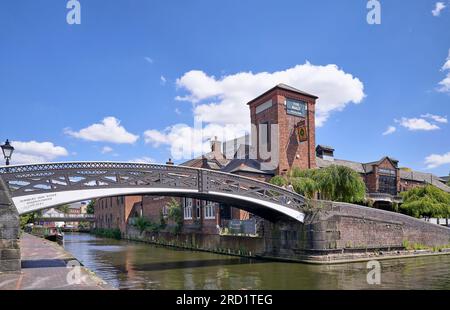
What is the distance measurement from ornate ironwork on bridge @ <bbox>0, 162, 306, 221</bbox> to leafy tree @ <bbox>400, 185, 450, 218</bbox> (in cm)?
1680

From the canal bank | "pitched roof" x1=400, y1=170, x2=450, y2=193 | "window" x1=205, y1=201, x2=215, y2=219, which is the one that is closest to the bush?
the canal bank

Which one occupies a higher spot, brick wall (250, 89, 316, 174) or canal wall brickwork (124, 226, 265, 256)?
brick wall (250, 89, 316, 174)

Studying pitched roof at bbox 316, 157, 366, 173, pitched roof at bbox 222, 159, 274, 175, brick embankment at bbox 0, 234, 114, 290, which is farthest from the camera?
pitched roof at bbox 316, 157, 366, 173

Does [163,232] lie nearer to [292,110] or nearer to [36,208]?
[292,110]

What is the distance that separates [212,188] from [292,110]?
Result: 21253 mm

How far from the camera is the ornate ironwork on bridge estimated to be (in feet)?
51.1

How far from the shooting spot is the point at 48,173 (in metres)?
16.3

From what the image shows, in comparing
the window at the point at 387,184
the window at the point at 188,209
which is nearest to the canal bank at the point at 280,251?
the window at the point at 188,209

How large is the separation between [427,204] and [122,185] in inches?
1101

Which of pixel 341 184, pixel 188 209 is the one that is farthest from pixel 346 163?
pixel 188 209

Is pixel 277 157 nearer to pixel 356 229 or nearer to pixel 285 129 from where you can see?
pixel 285 129

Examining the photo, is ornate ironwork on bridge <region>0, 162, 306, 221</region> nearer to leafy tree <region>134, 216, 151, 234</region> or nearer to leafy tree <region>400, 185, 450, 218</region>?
leafy tree <region>400, 185, 450, 218</region>

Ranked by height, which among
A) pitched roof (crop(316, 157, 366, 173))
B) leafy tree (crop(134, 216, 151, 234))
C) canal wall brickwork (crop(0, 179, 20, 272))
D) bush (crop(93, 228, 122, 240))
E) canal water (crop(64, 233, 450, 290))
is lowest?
bush (crop(93, 228, 122, 240))

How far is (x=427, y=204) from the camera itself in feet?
113
